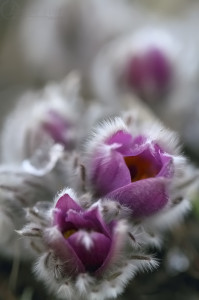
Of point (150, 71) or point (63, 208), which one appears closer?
point (63, 208)

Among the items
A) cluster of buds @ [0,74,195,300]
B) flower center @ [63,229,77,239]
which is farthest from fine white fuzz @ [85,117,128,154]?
flower center @ [63,229,77,239]

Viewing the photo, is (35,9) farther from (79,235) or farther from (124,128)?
(79,235)

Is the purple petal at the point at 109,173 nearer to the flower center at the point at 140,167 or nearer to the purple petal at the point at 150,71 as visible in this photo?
the flower center at the point at 140,167

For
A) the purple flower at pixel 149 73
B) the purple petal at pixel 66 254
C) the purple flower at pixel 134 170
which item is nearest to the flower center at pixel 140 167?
the purple flower at pixel 134 170

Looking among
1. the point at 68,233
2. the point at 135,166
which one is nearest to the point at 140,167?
the point at 135,166

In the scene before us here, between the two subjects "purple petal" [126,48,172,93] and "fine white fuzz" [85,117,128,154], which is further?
"purple petal" [126,48,172,93]

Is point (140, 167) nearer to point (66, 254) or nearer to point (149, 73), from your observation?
point (66, 254)

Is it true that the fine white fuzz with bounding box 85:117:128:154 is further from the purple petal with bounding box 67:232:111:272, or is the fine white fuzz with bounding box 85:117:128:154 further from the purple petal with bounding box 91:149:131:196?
the purple petal with bounding box 67:232:111:272
